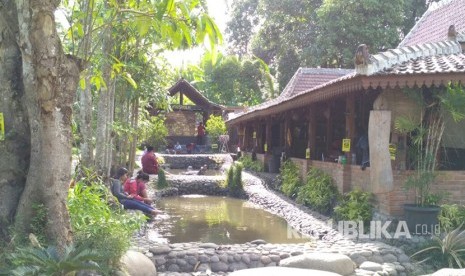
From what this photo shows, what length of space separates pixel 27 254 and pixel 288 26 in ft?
81.0

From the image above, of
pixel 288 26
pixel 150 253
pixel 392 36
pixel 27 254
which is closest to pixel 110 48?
pixel 150 253

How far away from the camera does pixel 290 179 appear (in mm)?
13078

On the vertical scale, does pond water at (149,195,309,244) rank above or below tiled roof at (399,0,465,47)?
below

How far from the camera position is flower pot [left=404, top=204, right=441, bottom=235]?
23.5ft

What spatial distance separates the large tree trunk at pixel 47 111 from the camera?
4496 mm

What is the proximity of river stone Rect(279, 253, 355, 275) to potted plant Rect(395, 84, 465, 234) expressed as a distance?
176 cm

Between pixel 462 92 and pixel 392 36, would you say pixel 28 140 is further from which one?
pixel 392 36

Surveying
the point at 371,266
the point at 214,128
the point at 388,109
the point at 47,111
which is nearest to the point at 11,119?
the point at 47,111

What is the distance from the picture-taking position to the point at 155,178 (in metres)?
15.3

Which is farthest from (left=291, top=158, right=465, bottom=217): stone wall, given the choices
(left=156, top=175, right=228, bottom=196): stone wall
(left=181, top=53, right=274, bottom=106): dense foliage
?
(left=181, top=53, right=274, bottom=106): dense foliage

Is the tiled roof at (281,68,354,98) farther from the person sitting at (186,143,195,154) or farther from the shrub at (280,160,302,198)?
the person sitting at (186,143,195,154)

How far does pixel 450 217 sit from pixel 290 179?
6.02 meters

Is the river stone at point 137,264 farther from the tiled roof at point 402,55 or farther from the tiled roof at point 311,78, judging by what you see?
the tiled roof at point 311,78

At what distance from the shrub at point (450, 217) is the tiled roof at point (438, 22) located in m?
6.70
